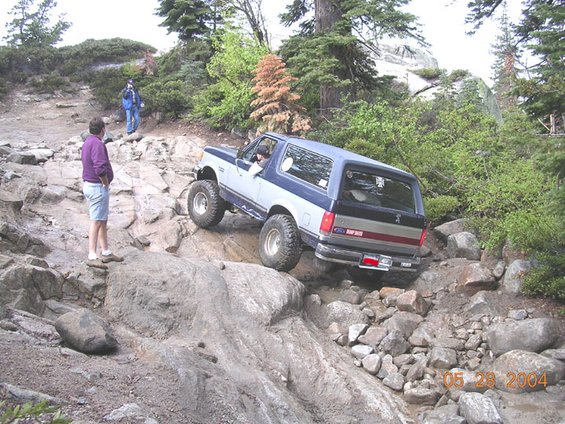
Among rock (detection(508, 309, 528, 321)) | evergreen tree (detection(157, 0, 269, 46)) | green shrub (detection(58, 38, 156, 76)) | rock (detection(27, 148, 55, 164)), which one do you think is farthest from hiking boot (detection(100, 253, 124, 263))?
green shrub (detection(58, 38, 156, 76))

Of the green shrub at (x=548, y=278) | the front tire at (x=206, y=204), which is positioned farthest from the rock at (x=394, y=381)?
the front tire at (x=206, y=204)

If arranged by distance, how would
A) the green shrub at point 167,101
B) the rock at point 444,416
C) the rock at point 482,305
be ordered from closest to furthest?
the rock at point 444,416 → the rock at point 482,305 → the green shrub at point 167,101

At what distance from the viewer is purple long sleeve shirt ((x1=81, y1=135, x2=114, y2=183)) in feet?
21.7

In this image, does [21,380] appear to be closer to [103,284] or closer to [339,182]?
[103,284]

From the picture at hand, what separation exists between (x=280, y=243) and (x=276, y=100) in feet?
22.9

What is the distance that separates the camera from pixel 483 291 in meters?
7.55

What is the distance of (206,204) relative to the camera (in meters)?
9.90

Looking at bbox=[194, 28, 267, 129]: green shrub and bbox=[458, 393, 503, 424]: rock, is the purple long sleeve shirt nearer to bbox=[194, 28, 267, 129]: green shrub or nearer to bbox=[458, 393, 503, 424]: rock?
bbox=[458, 393, 503, 424]: rock

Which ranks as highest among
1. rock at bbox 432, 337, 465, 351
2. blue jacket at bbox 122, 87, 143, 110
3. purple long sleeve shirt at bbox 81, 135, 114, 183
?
blue jacket at bbox 122, 87, 143, 110

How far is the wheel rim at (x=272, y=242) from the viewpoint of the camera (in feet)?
26.5

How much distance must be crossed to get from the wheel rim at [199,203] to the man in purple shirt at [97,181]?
3223 mm

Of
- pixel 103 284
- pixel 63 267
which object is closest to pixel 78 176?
pixel 63 267

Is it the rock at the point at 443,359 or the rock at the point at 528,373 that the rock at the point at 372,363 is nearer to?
the rock at the point at 443,359

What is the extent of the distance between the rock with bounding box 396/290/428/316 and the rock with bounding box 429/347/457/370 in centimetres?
106
